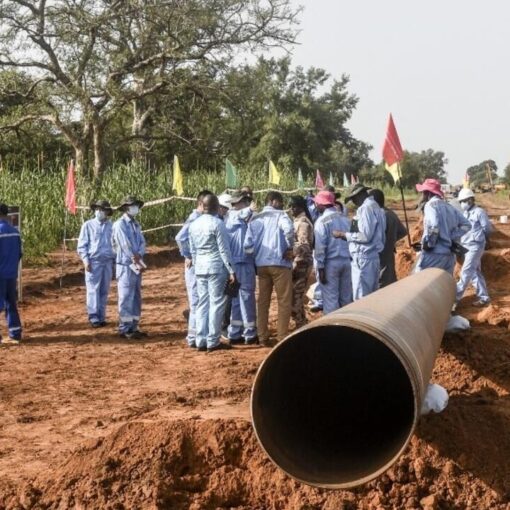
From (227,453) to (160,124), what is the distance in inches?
1165

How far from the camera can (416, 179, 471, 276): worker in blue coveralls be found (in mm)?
9203

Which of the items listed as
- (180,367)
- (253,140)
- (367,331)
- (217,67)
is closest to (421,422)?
(367,331)

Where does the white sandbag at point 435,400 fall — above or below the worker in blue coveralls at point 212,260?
below

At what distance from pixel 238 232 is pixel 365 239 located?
1509 mm

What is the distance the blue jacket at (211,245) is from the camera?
8.69 meters

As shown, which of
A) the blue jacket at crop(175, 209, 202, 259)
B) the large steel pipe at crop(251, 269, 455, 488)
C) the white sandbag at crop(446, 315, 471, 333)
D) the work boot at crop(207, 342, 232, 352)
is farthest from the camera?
the blue jacket at crop(175, 209, 202, 259)

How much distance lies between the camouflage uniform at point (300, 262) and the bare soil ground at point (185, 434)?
840 millimetres

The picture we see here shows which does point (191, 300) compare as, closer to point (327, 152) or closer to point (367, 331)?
point (367, 331)

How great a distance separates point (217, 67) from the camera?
3041 centimetres

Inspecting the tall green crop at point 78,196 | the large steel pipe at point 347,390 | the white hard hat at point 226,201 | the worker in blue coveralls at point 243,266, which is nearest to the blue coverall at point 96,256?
the white hard hat at point 226,201

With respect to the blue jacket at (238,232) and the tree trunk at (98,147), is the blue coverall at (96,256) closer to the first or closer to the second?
the blue jacket at (238,232)

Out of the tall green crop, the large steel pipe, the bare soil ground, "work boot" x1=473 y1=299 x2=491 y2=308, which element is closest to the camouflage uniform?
the bare soil ground

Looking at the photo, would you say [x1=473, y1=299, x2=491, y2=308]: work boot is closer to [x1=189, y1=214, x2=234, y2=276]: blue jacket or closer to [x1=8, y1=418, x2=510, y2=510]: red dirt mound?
[x1=189, y1=214, x2=234, y2=276]: blue jacket

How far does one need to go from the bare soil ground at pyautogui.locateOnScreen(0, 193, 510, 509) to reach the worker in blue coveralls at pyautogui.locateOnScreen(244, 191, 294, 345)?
2.12 feet
